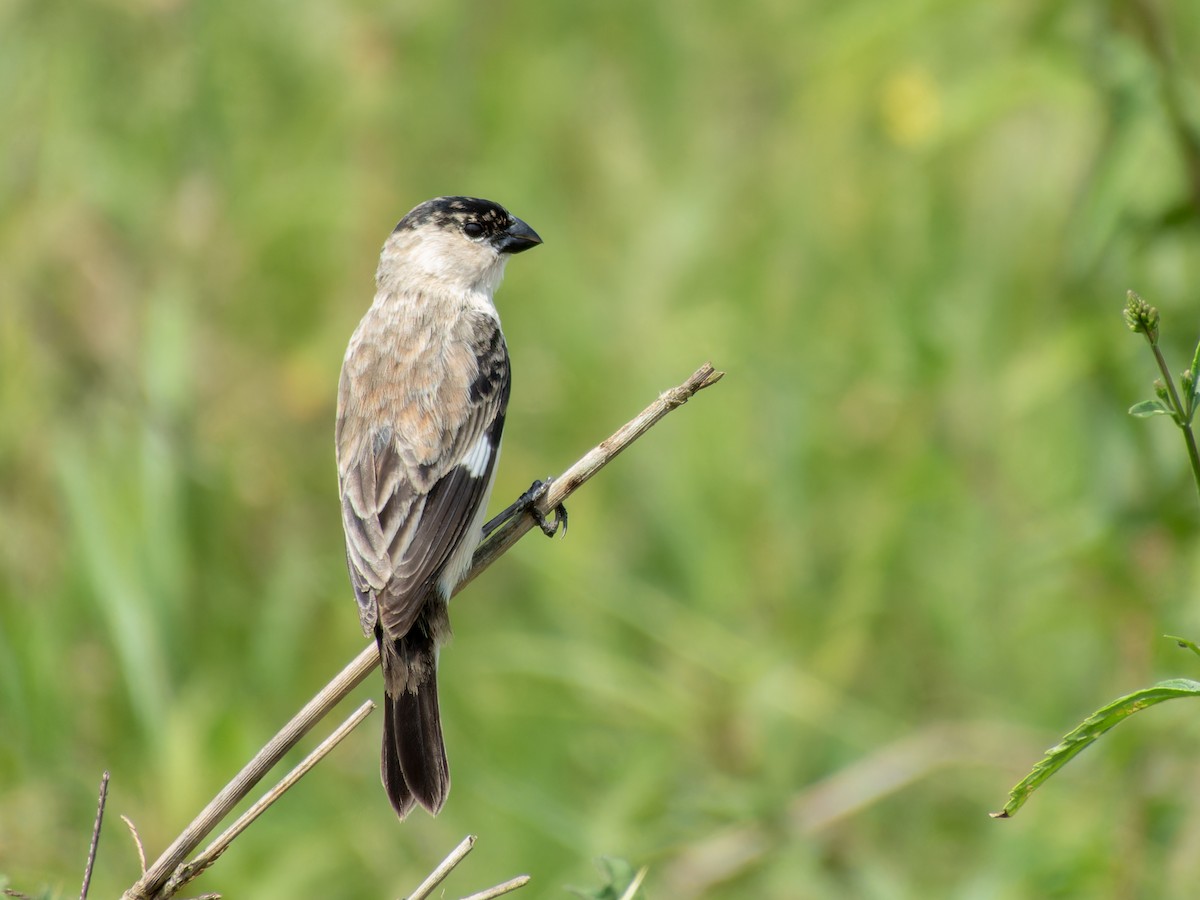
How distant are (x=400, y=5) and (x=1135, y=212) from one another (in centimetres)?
412

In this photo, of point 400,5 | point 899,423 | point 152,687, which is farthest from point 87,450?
point 899,423

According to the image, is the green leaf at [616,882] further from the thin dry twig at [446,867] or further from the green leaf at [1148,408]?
the green leaf at [1148,408]

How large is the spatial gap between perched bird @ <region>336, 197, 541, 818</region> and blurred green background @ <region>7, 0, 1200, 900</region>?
0.99 metres

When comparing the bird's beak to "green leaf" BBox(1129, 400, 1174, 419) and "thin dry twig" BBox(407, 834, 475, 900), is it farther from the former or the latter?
"green leaf" BBox(1129, 400, 1174, 419)

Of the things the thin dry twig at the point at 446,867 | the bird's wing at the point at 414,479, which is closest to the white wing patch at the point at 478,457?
the bird's wing at the point at 414,479

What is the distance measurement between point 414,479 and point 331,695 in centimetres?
125

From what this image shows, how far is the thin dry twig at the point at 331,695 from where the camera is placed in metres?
2.32

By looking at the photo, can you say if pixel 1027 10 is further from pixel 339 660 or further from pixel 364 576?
pixel 339 660

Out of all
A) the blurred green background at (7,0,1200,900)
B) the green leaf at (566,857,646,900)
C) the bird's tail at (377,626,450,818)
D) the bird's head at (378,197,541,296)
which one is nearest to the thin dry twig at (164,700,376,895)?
the green leaf at (566,857,646,900)

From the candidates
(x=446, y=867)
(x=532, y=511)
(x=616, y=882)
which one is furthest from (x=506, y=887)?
(x=532, y=511)

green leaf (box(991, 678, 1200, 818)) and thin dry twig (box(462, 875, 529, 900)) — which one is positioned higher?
thin dry twig (box(462, 875, 529, 900))

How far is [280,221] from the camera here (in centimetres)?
651

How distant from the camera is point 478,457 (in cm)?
398

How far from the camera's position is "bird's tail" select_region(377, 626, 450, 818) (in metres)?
3.32
